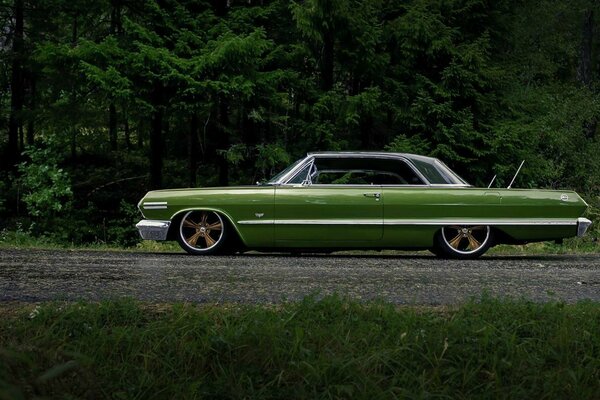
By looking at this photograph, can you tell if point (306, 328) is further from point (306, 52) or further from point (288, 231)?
point (306, 52)

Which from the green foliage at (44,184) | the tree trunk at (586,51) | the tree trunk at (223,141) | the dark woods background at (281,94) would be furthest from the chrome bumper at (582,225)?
the tree trunk at (586,51)

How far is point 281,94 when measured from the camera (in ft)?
50.8

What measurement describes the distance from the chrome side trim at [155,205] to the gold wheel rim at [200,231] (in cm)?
30

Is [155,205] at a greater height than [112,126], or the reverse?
[112,126]

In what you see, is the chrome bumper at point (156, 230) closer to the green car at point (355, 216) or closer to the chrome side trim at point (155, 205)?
the green car at point (355, 216)

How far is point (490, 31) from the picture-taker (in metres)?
17.8

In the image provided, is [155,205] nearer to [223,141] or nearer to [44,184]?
[44,184]

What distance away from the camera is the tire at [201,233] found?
29.1 ft

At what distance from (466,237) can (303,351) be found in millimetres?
5475

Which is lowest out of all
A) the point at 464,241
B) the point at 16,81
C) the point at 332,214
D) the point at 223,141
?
the point at 464,241

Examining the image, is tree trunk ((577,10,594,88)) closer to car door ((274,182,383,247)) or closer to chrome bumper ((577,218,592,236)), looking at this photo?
chrome bumper ((577,218,592,236))

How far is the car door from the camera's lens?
28.6 ft

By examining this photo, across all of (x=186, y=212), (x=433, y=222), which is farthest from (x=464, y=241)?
(x=186, y=212)

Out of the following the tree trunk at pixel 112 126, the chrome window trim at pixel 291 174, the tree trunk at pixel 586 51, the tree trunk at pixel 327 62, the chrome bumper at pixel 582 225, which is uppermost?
the tree trunk at pixel 586 51
